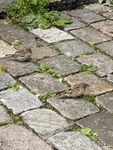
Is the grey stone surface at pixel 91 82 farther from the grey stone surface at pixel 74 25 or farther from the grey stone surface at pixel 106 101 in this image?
the grey stone surface at pixel 74 25

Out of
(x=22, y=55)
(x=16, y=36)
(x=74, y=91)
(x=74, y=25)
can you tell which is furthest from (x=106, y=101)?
(x=74, y=25)

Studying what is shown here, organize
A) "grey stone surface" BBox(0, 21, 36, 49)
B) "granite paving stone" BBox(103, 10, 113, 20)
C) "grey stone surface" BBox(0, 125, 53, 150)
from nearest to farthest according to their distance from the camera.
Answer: "grey stone surface" BBox(0, 125, 53, 150), "grey stone surface" BBox(0, 21, 36, 49), "granite paving stone" BBox(103, 10, 113, 20)

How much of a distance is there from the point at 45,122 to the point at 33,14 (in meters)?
3.22

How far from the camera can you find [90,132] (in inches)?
159

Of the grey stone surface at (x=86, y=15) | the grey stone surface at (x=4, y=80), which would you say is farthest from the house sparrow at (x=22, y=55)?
the grey stone surface at (x=86, y=15)

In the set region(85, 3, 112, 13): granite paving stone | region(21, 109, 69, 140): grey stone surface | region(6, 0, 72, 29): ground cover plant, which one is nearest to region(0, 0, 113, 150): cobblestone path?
region(21, 109, 69, 140): grey stone surface

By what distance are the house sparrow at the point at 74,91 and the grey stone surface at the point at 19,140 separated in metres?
0.75

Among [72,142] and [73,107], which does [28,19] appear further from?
[72,142]

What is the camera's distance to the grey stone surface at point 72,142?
3.78 metres

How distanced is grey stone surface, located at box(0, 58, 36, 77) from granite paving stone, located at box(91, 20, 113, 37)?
5.72ft

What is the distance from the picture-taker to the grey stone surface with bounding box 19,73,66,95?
4.82 meters

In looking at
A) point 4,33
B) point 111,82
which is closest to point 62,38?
point 4,33

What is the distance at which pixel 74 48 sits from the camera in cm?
597

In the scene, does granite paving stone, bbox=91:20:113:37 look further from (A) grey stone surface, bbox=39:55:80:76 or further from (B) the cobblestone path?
(A) grey stone surface, bbox=39:55:80:76
